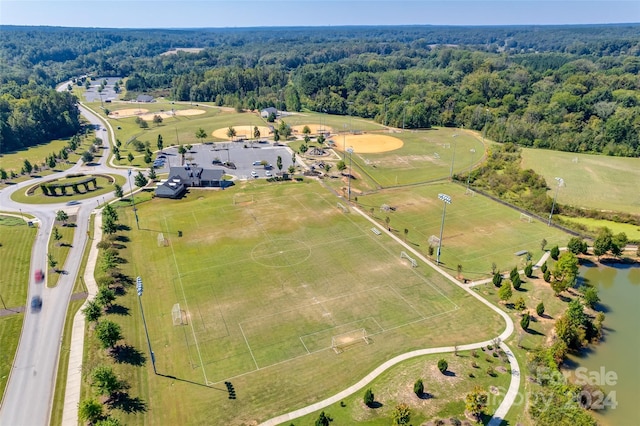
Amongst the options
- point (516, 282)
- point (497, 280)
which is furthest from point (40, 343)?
point (516, 282)

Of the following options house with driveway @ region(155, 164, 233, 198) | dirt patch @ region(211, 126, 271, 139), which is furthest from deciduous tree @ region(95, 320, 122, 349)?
dirt patch @ region(211, 126, 271, 139)

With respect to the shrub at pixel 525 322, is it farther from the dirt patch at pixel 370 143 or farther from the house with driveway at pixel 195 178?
the dirt patch at pixel 370 143

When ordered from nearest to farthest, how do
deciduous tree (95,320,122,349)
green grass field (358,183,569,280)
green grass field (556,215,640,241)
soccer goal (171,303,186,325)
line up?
deciduous tree (95,320,122,349)
soccer goal (171,303,186,325)
green grass field (358,183,569,280)
green grass field (556,215,640,241)

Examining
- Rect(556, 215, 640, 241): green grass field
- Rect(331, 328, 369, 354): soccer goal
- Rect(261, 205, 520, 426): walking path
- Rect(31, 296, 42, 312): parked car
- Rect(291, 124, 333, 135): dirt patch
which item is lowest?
Rect(556, 215, 640, 241): green grass field

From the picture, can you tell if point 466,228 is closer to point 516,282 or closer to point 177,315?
point 516,282

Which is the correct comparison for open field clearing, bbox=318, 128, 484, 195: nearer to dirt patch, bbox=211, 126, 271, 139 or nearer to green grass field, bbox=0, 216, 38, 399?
dirt patch, bbox=211, 126, 271, 139

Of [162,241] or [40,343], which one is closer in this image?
[40,343]
